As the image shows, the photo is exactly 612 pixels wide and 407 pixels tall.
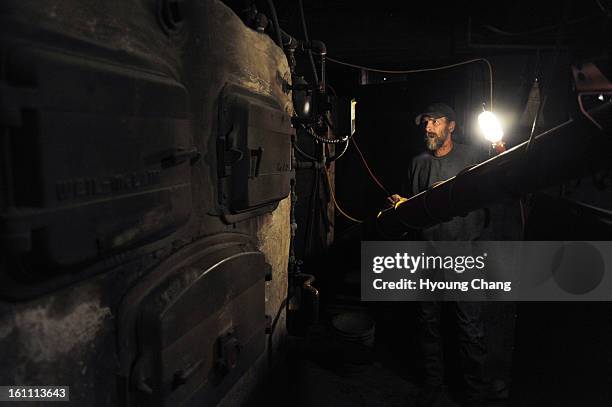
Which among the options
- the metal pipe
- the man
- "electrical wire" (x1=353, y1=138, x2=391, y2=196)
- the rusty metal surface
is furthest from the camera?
"electrical wire" (x1=353, y1=138, x2=391, y2=196)

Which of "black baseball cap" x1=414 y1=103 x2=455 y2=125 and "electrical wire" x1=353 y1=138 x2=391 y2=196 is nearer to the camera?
"black baseball cap" x1=414 y1=103 x2=455 y2=125

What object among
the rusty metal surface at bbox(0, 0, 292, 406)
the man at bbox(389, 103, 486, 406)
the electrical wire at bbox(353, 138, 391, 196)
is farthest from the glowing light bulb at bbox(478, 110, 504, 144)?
the rusty metal surface at bbox(0, 0, 292, 406)

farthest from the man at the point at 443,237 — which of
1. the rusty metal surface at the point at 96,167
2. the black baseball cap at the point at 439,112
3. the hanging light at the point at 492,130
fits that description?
the rusty metal surface at the point at 96,167

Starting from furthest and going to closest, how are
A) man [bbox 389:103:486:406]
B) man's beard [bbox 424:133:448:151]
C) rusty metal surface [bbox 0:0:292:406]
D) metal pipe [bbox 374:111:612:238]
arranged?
1. man's beard [bbox 424:133:448:151]
2. man [bbox 389:103:486:406]
3. metal pipe [bbox 374:111:612:238]
4. rusty metal surface [bbox 0:0:292:406]

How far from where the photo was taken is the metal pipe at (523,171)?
1673 mm

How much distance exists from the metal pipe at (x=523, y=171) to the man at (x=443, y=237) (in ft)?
3.83

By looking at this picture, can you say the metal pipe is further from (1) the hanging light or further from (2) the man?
(1) the hanging light

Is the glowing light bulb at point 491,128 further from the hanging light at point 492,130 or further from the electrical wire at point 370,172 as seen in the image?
the electrical wire at point 370,172

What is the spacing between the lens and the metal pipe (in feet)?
5.49

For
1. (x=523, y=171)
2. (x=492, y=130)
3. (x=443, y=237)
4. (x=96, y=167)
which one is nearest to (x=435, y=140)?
(x=492, y=130)

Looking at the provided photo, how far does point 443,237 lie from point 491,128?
1299 millimetres

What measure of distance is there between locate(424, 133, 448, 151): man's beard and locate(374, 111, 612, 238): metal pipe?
53.0 inches

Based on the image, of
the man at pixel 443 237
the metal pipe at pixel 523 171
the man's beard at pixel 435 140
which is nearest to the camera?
the metal pipe at pixel 523 171

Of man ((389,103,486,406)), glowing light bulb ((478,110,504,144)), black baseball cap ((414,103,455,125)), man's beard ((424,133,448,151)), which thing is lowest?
man ((389,103,486,406))
